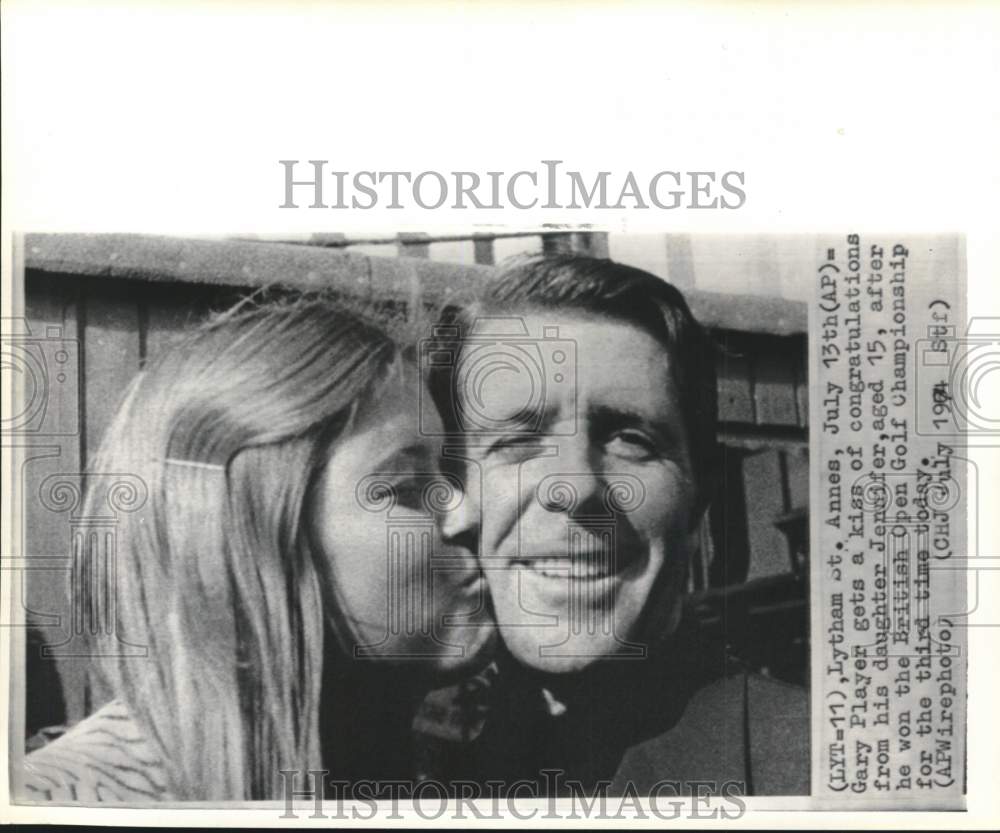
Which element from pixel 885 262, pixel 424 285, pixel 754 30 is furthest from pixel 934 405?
pixel 424 285

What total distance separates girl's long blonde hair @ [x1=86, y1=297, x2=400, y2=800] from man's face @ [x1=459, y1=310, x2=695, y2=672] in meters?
0.41

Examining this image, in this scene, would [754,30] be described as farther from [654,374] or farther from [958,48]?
[654,374]

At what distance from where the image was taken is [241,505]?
4684mm

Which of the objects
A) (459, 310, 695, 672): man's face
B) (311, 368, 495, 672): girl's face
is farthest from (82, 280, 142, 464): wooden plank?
(459, 310, 695, 672): man's face

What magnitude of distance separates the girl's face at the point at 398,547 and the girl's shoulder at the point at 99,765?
663 mm

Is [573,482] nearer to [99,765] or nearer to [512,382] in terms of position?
[512,382]

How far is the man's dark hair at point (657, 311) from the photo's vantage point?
15.4 ft

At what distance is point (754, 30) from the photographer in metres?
4.69

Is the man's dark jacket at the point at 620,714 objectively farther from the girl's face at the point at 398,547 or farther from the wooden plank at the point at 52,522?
the wooden plank at the point at 52,522

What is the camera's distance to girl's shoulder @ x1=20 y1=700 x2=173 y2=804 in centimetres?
471

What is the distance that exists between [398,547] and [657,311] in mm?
990

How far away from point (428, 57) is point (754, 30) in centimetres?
92

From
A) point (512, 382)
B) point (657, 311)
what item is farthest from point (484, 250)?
point (657, 311)

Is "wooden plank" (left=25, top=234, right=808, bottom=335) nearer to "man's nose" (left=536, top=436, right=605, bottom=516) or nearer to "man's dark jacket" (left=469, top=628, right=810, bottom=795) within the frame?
"man's nose" (left=536, top=436, right=605, bottom=516)
